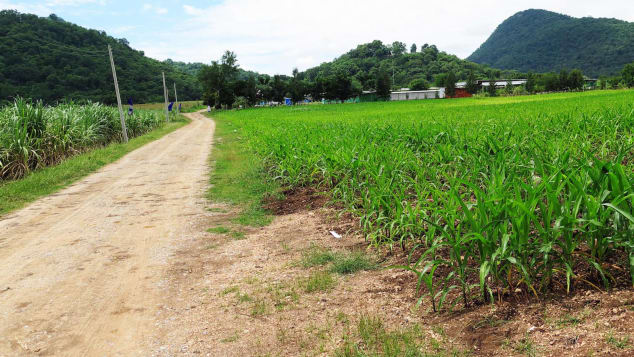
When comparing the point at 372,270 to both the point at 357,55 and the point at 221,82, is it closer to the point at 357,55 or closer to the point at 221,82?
the point at 221,82

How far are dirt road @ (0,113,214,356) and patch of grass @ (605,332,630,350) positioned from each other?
2.83 metres

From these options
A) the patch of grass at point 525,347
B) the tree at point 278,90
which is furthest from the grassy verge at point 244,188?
the tree at point 278,90

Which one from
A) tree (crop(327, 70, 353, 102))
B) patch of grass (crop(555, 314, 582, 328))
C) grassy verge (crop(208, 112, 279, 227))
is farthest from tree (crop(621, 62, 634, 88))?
patch of grass (crop(555, 314, 582, 328))

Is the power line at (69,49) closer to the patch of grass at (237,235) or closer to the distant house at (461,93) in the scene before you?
the patch of grass at (237,235)

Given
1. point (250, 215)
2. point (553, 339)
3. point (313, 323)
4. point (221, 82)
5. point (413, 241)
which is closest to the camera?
point (553, 339)

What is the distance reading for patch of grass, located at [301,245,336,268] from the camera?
4363 millimetres

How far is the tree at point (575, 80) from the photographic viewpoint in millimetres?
77562

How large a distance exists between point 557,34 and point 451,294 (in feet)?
564

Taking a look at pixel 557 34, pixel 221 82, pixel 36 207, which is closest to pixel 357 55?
pixel 557 34

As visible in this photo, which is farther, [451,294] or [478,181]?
[478,181]

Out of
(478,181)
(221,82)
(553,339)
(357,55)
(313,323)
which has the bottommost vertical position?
(313,323)

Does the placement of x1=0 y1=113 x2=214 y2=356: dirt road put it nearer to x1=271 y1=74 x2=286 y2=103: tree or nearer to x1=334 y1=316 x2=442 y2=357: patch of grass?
x1=334 y1=316 x2=442 y2=357: patch of grass

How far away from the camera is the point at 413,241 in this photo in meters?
4.39

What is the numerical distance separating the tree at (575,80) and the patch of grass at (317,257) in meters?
88.8
